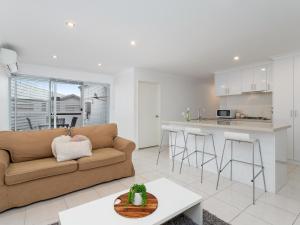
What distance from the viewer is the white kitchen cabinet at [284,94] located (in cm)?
373

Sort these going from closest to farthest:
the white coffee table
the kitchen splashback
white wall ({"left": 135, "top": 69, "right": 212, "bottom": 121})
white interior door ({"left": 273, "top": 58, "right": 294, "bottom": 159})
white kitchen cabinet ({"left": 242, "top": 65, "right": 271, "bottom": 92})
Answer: the white coffee table → white interior door ({"left": 273, "top": 58, "right": 294, "bottom": 159}) → white kitchen cabinet ({"left": 242, "top": 65, "right": 271, "bottom": 92}) → the kitchen splashback → white wall ({"left": 135, "top": 69, "right": 212, "bottom": 121})

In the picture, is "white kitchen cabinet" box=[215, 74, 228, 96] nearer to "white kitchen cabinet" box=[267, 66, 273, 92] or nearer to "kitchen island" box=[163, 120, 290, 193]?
"white kitchen cabinet" box=[267, 66, 273, 92]

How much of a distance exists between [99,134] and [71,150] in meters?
0.78

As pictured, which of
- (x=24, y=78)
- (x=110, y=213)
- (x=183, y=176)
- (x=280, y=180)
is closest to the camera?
(x=110, y=213)

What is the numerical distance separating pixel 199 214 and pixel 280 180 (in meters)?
1.76

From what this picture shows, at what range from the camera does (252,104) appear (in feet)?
16.8

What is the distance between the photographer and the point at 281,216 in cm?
189

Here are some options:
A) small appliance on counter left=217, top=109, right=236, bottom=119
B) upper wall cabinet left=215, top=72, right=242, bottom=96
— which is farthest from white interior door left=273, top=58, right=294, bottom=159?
small appliance on counter left=217, top=109, right=236, bottom=119

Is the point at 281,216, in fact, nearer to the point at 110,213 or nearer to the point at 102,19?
the point at 110,213

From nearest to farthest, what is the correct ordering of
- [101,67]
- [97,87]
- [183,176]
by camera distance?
[183,176]
[101,67]
[97,87]

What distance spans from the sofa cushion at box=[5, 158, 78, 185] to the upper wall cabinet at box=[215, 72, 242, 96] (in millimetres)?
4637

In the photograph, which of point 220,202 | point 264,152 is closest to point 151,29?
point 264,152

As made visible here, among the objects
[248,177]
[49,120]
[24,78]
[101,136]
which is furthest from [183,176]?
[24,78]

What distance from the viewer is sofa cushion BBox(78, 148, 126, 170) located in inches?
97.9
